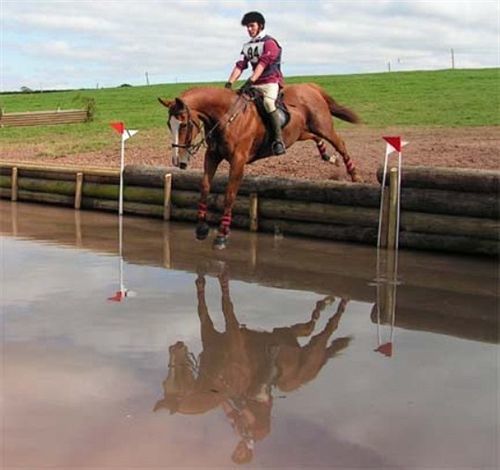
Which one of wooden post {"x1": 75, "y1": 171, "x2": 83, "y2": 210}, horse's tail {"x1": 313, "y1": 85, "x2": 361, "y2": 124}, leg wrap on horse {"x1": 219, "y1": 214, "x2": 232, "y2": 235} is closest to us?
leg wrap on horse {"x1": 219, "y1": 214, "x2": 232, "y2": 235}

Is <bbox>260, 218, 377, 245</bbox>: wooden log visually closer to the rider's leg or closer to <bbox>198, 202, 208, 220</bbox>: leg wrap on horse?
the rider's leg

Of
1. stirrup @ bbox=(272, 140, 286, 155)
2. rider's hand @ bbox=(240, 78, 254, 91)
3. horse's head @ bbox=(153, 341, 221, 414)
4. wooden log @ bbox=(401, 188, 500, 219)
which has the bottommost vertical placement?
horse's head @ bbox=(153, 341, 221, 414)

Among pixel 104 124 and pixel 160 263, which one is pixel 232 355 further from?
pixel 104 124

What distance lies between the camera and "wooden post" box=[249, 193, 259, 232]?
36.0ft

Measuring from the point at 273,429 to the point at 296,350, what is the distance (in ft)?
4.93

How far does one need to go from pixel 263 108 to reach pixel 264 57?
0.68 m

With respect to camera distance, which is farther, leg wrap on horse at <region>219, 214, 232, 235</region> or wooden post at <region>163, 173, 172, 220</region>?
wooden post at <region>163, 173, 172, 220</region>

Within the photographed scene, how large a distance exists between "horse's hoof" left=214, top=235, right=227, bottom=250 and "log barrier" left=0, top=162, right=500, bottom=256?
1.36 meters

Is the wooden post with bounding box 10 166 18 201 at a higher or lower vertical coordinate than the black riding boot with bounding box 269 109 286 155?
lower

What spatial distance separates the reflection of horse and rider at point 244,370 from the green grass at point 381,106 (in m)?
15.5

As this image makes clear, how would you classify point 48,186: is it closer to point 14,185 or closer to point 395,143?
point 14,185

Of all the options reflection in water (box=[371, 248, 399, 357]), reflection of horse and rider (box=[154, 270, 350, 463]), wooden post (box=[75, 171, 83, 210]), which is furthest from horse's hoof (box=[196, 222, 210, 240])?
wooden post (box=[75, 171, 83, 210])

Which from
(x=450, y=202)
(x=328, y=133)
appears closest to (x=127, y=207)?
(x=328, y=133)

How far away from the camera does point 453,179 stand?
9414 mm
